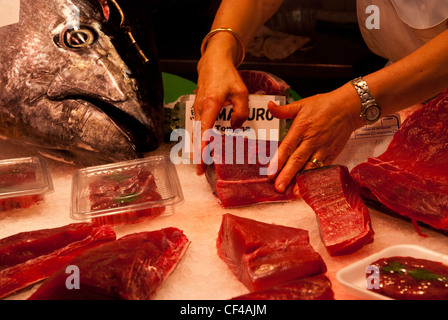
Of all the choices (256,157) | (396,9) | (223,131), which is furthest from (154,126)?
(396,9)

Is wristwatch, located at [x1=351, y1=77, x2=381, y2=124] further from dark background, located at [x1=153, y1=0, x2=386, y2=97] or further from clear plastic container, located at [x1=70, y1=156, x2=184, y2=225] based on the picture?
dark background, located at [x1=153, y1=0, x2=386, y2=97]

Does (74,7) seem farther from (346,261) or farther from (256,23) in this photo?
(346,261)

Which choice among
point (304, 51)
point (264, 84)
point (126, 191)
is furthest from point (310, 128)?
point (304, 51)

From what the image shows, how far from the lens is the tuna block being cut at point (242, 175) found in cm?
213

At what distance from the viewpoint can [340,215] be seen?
1826 millimetres

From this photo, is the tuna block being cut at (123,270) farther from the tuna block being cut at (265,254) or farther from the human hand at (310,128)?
the human hand at (310,128)

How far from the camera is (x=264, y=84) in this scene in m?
2.79

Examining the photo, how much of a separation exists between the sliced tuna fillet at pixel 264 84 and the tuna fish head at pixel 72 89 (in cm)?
65

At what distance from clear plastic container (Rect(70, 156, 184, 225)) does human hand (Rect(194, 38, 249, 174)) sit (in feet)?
0.74

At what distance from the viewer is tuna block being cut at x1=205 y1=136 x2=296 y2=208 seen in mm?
2135

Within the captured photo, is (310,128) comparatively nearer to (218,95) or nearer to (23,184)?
(218,95)

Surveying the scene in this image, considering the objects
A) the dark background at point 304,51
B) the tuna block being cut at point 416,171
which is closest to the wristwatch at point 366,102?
the tuna block being cut at point 416,171

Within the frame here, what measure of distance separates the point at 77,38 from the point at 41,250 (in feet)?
3.96

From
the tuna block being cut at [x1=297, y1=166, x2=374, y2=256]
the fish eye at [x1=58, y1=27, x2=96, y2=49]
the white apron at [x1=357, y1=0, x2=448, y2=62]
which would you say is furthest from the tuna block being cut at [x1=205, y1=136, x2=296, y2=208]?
the white apron at [x1=357, y1=0, x2=448, y2=62]
